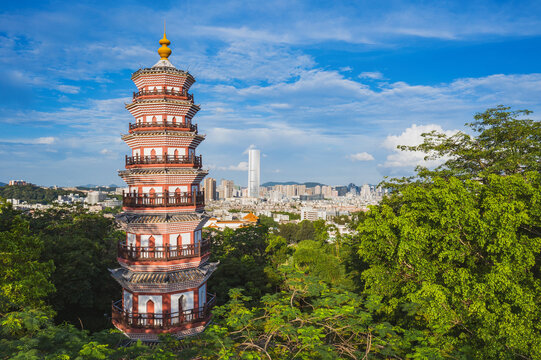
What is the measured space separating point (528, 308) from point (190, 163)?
1347cm

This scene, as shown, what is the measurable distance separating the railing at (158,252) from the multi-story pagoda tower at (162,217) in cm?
4

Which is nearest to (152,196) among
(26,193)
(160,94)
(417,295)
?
(160,94)

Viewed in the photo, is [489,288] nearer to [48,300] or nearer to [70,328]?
[70,328]

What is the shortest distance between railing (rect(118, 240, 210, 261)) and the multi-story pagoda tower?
0.13ft

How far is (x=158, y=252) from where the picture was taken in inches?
596

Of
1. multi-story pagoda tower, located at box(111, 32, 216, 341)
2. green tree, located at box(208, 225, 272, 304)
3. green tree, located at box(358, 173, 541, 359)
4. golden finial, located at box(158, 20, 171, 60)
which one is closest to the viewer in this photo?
green tree, located at box(358, 173, 541, 359)

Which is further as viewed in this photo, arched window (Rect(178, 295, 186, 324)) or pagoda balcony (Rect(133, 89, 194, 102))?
pagoda balcony (Rect(133, 89, 194, 102))

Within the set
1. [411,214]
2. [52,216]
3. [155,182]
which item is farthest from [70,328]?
[52,216]

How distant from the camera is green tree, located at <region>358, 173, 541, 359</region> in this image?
1076 cm

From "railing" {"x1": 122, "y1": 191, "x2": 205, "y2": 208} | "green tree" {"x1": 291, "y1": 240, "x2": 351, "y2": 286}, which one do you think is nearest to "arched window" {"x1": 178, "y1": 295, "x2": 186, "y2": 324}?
"railing" {"x1": 122, "y1": 191, "x2": 205, "y2": 208}

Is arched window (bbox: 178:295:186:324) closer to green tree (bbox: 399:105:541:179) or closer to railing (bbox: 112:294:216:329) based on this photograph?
railing (bbox: 112:294:216:329)

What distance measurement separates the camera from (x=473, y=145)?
2009 centimetres

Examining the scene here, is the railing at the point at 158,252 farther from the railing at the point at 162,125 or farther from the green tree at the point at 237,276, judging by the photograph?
the green tree at the point at 237,276

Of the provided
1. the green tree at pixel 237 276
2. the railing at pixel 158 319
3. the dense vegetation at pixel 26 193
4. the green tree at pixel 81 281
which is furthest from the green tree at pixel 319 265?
the dense vegetation at pixel 26 193
